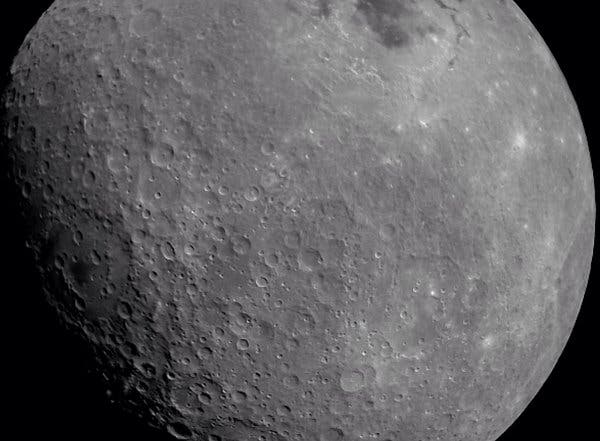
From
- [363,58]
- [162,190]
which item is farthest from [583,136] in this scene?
[162,190]

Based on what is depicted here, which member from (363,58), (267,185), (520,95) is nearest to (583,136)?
(520,95)

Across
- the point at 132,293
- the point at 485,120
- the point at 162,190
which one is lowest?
the point at 132,293

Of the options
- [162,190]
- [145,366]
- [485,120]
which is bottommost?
[145,366]

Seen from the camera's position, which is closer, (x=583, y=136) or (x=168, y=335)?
(x=168, y=335)

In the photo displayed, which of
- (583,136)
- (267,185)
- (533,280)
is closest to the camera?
(267,185)

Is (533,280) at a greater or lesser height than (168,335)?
greater

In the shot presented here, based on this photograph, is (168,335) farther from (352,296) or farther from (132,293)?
(352,296)

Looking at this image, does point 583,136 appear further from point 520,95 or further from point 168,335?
point 168,335

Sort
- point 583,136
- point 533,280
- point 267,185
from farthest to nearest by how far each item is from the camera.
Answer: point 583,136 → point 533,280 → point 267,185

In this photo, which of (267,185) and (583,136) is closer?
(267,185)
